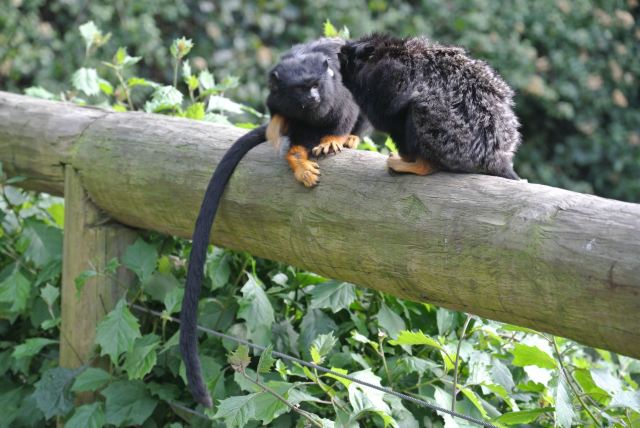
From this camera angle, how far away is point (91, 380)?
9.09 ft

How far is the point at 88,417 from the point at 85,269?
0.52 m

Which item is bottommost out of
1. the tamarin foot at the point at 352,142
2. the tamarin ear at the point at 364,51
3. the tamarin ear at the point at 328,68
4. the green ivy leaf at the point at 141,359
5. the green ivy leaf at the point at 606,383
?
the green ivy leaf at the point at 141,359

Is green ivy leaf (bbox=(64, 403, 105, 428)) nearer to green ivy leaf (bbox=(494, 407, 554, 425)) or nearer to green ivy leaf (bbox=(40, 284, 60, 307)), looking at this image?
green ivy leaf (bbox=(40, 284, 60, 307))

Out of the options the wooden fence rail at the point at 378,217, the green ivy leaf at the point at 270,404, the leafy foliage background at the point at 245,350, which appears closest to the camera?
the wooden fence rail at the point at 378,217

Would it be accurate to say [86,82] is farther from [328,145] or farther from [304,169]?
[304,169]

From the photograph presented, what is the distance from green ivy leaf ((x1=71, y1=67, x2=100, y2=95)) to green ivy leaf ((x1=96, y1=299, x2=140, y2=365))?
99 centimetres

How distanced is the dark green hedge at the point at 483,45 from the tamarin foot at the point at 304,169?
4.42 metres

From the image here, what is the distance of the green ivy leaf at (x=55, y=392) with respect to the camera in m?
2.79

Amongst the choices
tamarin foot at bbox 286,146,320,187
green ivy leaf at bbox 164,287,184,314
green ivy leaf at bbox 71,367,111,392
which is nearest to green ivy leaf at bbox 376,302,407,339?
tamarin foot at bbox 286,146,320,187

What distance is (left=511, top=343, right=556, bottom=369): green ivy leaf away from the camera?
2.18 meters

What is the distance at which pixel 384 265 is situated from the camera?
2.08 metres

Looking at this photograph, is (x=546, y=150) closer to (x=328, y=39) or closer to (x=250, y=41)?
(x=250, y=41)

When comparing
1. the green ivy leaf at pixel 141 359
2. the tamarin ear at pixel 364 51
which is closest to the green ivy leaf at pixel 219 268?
the green ivy leaf at pixel 141 359

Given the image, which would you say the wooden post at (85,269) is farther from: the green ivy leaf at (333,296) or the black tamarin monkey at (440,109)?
the black tamarin monkey at (440,109)
